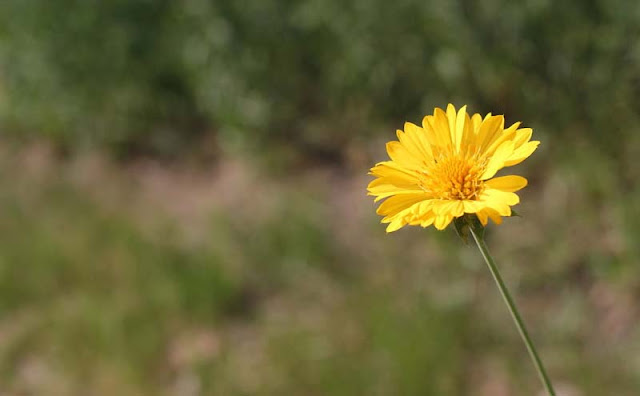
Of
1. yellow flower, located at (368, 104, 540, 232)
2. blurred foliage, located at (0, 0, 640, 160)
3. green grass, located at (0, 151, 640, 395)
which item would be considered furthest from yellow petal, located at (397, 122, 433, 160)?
blurred foliage, located at (0, 0, 640, 160)

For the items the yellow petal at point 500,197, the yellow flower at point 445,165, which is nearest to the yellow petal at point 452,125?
the yellow flower at point 445,165

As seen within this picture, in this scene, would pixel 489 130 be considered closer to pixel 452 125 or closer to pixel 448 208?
pixel 452 125

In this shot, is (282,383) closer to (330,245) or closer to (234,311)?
(234,311)

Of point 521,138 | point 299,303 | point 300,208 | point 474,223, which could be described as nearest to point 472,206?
point 474,223

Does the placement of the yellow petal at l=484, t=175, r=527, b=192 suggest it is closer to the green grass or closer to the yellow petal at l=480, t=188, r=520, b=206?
the yellow petal at l=480, t=188, r=520, b=206

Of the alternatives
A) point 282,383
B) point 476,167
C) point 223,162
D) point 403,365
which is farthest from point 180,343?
point 476,167

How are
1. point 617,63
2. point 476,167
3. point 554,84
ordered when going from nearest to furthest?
point 476,167, point 617,63, point 554,84
